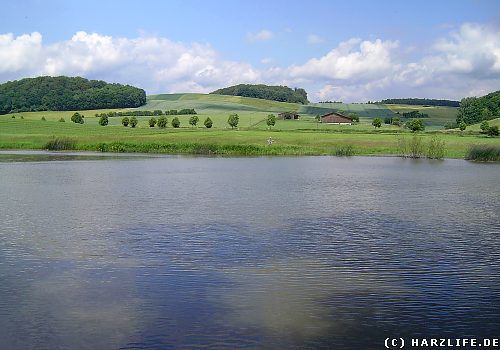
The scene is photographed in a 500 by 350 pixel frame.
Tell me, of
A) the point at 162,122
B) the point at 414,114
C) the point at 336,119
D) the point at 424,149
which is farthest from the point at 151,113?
the point at 424,149

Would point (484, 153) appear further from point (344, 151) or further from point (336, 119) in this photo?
point (336, 119)

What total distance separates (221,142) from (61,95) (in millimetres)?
88443

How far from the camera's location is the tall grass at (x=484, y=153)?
61.4 meters

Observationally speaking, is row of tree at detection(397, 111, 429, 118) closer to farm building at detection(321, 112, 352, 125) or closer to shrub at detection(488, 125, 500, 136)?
farm building at detection(321, 112, 352, 125)

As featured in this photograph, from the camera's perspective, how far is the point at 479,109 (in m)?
134

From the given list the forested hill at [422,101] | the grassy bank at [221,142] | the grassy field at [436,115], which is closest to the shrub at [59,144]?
the grassy bank at [221,142]

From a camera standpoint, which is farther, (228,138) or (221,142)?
(228,138)

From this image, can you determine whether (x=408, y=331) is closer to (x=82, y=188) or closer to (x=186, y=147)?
(x=82, y=188)

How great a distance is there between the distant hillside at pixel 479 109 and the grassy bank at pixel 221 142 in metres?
39.4

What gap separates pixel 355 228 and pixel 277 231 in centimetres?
280

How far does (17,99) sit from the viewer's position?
146m

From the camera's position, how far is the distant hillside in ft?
422

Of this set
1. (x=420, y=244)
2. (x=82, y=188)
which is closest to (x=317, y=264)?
(x=420, y=244)

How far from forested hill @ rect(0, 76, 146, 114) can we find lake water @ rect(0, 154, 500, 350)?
122 meters
